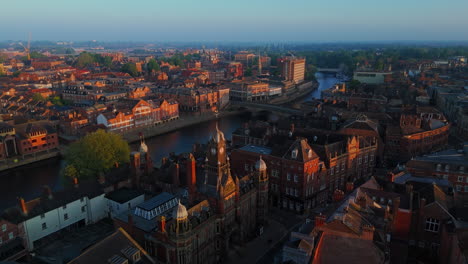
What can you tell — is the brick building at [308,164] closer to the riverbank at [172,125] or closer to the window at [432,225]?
the window at [432,225]

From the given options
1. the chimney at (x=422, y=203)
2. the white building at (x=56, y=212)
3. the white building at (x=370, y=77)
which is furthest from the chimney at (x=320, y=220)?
the white building at (x=370, y=77)

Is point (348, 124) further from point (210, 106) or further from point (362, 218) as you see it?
point (210, 106)

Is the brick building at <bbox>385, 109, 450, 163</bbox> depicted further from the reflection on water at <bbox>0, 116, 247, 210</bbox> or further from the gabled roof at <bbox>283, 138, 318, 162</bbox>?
the reflection on water at <bbox>0, 116, 247, 210</bbox>

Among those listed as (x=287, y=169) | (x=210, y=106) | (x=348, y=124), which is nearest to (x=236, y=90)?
(x=210, y=106)

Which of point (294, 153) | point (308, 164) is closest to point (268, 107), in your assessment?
point (294, 153)

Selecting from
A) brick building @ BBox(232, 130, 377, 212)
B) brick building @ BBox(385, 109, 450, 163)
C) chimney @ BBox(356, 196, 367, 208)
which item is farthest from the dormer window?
brick building @ BBox(385, 109, 450, 163)

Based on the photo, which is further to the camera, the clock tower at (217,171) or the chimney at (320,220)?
the clock tower at (217,171)
